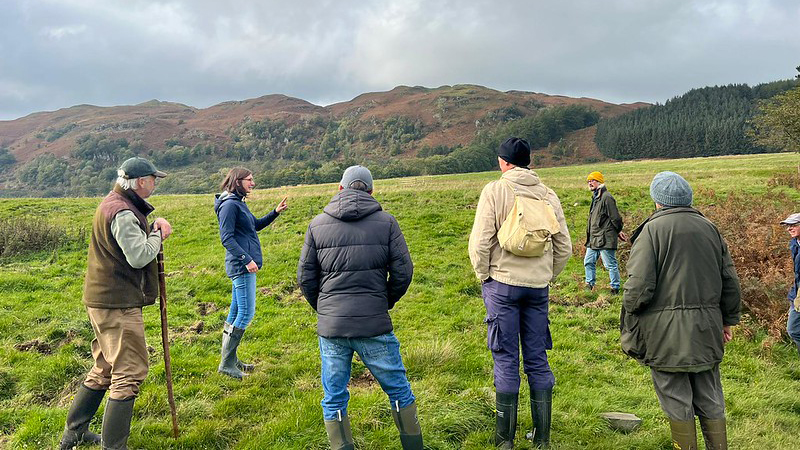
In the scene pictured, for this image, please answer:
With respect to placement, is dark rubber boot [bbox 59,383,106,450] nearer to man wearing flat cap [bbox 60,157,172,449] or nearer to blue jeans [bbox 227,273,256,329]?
man wearing flat cap [bbox 60,157,172,449]

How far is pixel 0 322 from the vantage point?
26.0 feet

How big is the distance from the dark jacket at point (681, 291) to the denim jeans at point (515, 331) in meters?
0.79

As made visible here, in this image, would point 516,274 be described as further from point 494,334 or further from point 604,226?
point 604,226

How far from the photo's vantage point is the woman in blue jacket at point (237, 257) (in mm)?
5965

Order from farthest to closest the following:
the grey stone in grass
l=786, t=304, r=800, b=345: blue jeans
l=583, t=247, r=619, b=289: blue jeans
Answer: l=583, t=247, r=619, b=289: blue jeans, l=786, t=304, r=800, b=345: blue jeans, the grey stone in grass

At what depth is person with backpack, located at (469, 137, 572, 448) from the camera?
13.5ft

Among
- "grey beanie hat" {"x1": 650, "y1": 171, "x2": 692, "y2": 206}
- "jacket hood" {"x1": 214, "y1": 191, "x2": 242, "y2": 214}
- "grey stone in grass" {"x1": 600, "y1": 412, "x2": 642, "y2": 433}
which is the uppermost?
"jacket hood" {"x1": 214, "y1": 191, "x2": 242, "y2": 214}

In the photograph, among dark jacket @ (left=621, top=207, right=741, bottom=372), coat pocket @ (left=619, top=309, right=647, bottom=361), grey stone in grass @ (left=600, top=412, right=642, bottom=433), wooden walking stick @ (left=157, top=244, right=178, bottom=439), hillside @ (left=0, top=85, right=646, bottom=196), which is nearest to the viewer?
dark jacket @ (left=621, top=207, right=741, bottom=372)

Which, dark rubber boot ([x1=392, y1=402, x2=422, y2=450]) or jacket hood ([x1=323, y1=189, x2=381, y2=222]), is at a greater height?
jacket hood ([x1=323, y1=189, x2=381, y2=222])

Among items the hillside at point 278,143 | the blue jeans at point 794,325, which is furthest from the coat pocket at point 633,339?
the hillside at point 278,143

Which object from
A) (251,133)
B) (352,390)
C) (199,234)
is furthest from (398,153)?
(352,390)

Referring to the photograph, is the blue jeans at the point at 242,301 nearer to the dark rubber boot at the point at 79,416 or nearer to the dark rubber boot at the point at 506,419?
the dark rubber boot at the point at 79,416

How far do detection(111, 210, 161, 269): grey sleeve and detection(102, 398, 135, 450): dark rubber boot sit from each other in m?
1.24

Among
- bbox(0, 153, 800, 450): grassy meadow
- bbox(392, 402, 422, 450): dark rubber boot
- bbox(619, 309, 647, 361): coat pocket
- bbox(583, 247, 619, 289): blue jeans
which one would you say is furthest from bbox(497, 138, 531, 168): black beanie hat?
bbox(583, 247, 619, 289): blue jeans
